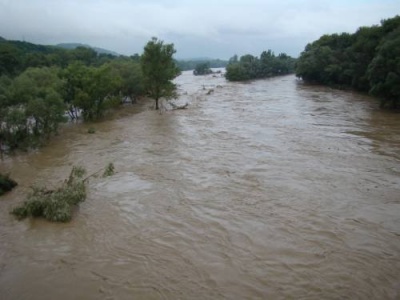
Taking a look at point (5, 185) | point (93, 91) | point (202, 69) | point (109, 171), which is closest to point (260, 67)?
point (202, 69)

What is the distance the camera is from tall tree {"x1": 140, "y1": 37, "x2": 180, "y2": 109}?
120ft

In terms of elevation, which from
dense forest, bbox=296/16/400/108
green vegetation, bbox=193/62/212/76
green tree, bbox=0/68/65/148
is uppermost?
dense forest, bbox=296/16/400/108

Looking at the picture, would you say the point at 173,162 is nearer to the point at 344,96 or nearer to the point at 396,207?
the point at 396,207

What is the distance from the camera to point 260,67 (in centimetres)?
8850

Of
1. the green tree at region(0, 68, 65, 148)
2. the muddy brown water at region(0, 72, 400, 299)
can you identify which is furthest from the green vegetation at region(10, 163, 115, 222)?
the green tree at region(0, 68, 65, 148)

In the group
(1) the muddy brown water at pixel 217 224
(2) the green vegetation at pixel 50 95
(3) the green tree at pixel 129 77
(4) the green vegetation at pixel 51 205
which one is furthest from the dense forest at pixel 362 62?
(4) the green vegetation at pixel 51 205

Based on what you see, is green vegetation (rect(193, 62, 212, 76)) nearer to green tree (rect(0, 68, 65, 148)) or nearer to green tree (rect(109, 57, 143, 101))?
green tree (rect(109, 57, 143, 101))

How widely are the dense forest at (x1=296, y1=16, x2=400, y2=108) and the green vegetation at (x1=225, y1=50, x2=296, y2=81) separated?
45.9ft

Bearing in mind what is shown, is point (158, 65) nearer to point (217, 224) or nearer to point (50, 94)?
point (50, 94)

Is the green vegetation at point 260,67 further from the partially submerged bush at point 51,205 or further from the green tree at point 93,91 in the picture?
the partially submerged bush at point 51,205

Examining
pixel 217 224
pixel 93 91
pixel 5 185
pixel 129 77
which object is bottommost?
pixel 5 185

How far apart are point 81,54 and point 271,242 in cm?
7133

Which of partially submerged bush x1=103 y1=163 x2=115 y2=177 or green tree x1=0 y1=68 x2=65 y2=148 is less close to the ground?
green tree x1=0 y1=68 x2=65 y2=148

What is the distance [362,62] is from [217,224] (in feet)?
150
